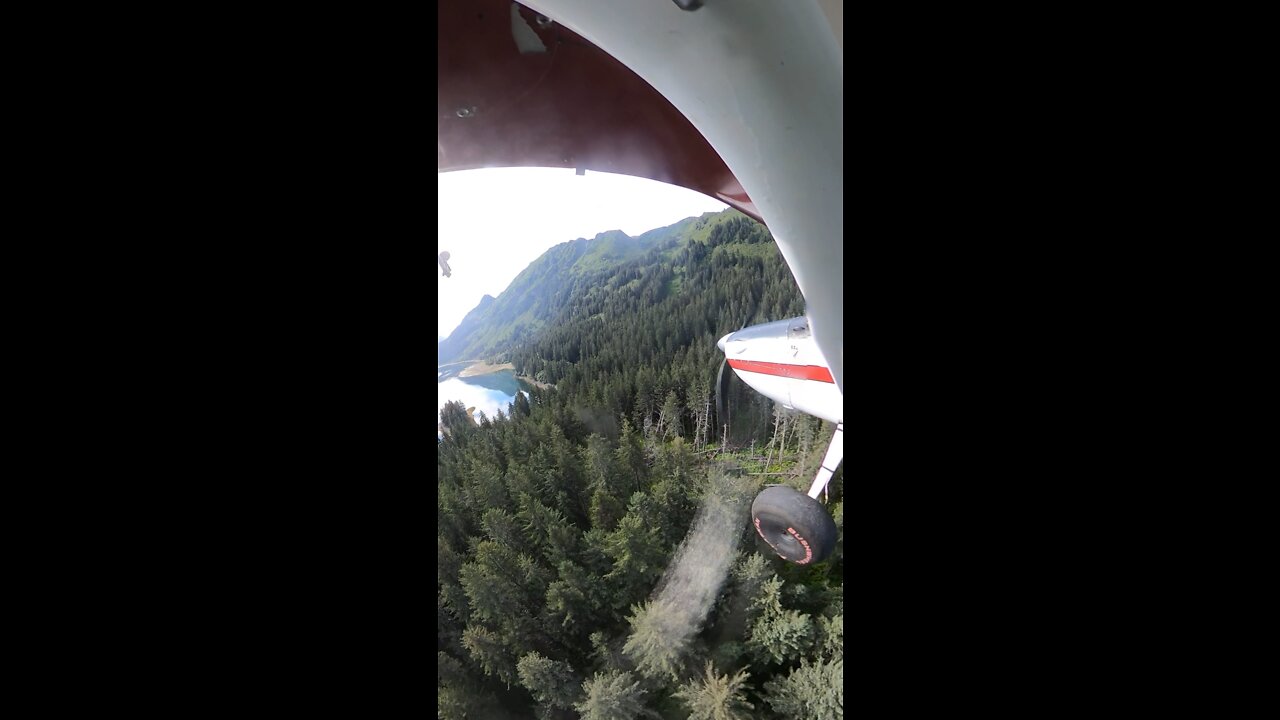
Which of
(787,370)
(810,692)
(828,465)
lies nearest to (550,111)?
(787,370)

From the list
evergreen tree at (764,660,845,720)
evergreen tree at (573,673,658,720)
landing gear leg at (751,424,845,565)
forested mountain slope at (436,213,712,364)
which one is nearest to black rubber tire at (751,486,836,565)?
landing gear leg at (751,424,845,565)

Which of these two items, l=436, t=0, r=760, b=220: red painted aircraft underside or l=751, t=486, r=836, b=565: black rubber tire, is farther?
l=751, t=486, r=836, b=565: black rubber tire

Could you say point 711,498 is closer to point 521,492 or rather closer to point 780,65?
point 521,492

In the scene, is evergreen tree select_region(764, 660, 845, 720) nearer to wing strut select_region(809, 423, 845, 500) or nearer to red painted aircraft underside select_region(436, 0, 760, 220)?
wing strut select_region(809, 423, 845, 500)

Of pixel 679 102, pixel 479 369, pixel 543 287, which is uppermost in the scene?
pixel 679 102

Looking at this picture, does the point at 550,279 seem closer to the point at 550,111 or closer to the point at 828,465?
the point at 550,111

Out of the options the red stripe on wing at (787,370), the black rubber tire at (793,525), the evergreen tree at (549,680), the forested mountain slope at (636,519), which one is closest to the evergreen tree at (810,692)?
the forested mountain slope at (636,519)

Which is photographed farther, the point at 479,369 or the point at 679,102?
the point at 479,369
